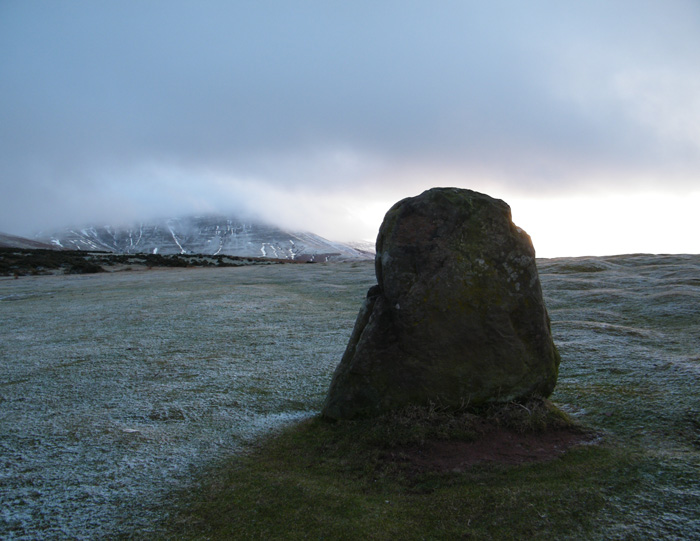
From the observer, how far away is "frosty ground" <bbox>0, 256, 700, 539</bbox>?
508 cm

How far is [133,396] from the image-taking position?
8984mm

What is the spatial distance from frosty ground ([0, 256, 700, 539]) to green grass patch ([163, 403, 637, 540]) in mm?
387

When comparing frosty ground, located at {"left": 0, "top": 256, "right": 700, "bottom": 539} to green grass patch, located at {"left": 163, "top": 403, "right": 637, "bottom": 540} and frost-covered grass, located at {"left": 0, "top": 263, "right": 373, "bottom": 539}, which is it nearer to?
frost-covered grass, located at {"left": 0, "top": 263, "right": 373, "bottom": 539}

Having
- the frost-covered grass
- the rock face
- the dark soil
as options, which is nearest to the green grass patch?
the dark soil

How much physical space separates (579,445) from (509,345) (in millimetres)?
1602

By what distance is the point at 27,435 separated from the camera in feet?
23.1

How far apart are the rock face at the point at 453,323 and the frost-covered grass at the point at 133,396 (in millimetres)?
1926

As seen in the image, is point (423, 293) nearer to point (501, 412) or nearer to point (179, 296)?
point (501, 412)

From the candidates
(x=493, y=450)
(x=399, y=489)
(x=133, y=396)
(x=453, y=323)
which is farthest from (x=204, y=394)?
(x=493, y=450)

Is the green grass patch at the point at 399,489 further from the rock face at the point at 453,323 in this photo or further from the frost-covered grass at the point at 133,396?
the frost-covered grass at the point at 133,396

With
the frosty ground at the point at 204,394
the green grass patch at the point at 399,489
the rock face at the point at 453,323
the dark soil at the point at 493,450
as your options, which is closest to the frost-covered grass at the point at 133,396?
the frosty ground at the point at 204,394

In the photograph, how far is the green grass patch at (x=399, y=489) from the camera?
457 cm

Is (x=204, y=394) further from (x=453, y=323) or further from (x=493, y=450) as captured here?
(x=493, y=450)

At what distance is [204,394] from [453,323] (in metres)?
5.33
